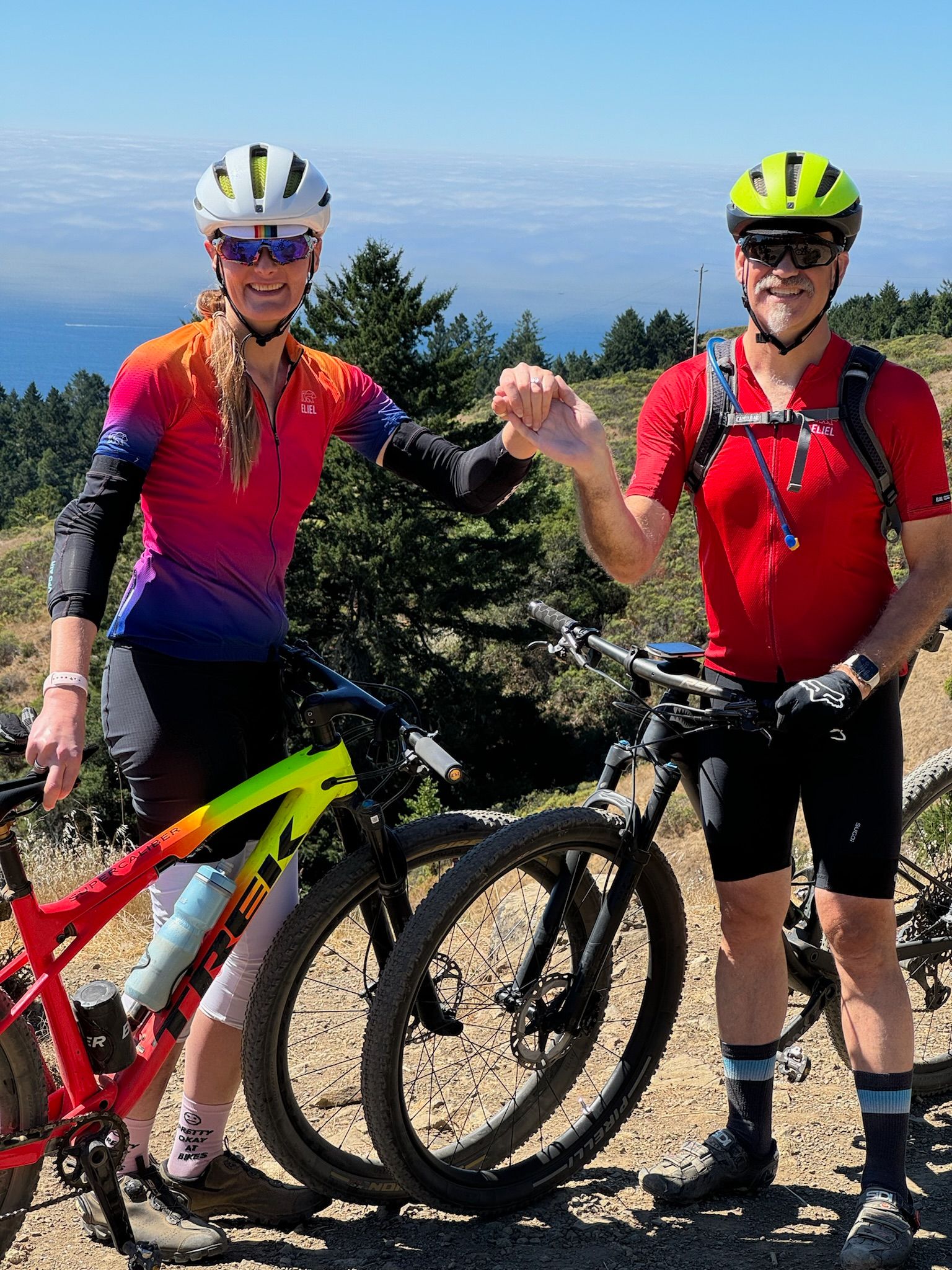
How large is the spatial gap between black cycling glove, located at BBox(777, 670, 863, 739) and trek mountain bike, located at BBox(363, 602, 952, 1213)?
11cm

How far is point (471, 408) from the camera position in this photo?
32.5 meters

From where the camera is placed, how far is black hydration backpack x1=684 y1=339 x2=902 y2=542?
2768mm

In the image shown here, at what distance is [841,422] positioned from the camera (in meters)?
2.79

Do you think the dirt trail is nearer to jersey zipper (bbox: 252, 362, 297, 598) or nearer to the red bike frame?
the red bike frame

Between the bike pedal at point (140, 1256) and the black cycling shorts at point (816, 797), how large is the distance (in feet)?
5.42

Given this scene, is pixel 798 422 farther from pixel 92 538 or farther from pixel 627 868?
pixel 92 538

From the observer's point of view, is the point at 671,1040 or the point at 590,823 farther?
the point at 671,1040

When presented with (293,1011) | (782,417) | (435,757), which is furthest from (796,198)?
(293,1011)

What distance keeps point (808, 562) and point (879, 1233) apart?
1.64 m

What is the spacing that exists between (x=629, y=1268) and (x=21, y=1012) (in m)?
1.60

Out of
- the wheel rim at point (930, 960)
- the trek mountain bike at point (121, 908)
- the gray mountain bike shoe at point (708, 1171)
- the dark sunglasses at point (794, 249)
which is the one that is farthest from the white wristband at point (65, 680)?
the wheel rim at point (930, 960)

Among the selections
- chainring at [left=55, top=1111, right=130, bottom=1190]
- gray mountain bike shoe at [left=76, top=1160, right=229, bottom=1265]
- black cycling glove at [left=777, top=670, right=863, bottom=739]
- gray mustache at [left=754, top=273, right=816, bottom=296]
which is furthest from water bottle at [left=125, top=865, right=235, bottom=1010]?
gray mustache at [left=754, top=273, right=816, bottom=296]

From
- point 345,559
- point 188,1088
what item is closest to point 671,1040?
point 188,1088

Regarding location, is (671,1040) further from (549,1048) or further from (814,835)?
(814,835)
